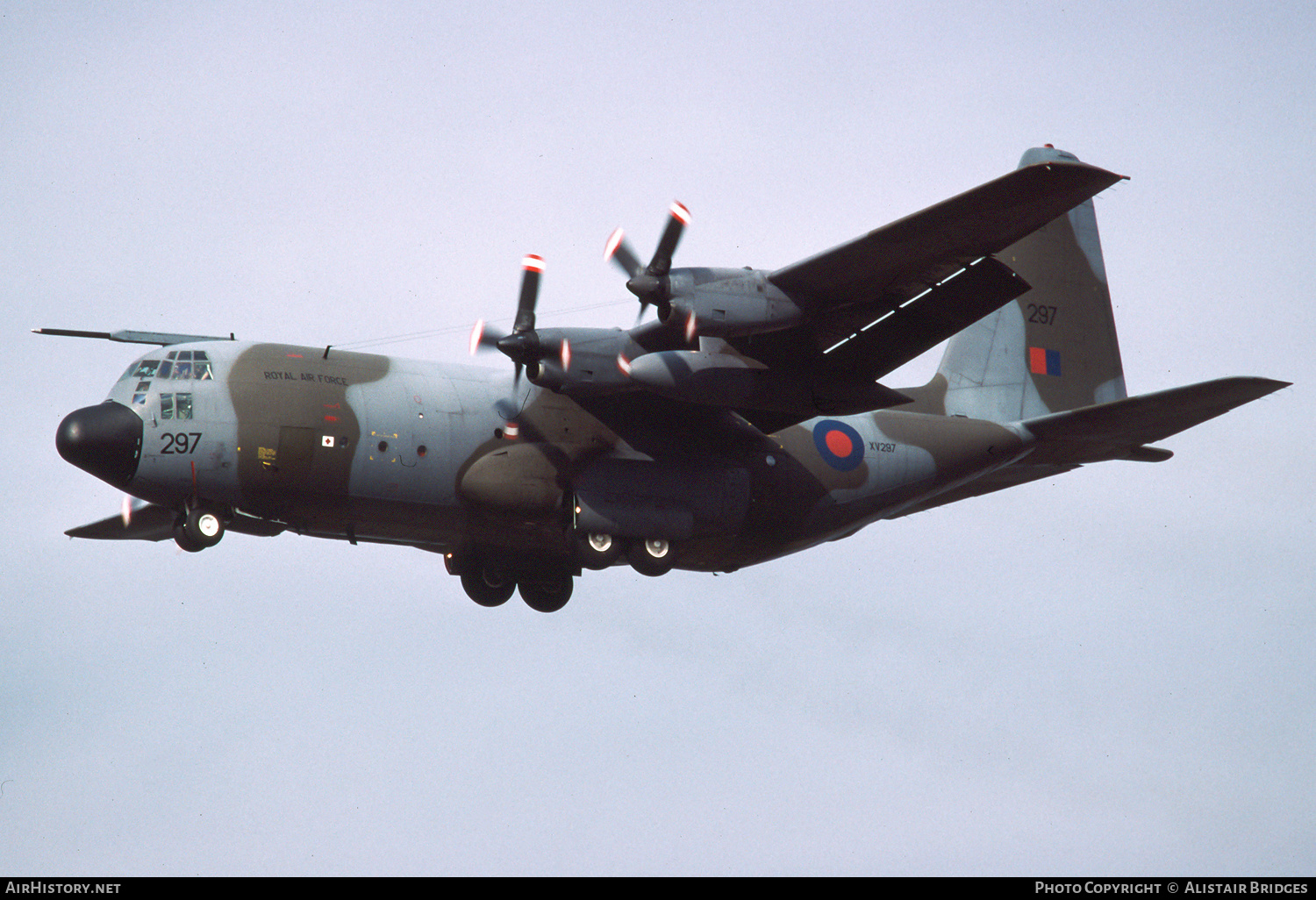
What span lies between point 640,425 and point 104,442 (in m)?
7.39

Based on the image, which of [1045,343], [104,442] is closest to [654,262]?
[104,442]

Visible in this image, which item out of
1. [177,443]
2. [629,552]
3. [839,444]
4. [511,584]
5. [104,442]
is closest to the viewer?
[104,442]

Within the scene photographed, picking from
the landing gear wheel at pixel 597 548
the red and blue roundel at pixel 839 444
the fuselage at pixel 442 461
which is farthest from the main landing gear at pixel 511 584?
the red and blue roundel at pixel 839 444

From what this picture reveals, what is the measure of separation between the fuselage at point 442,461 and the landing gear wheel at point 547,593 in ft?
2.86

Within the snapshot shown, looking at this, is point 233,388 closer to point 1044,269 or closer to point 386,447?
point 386,447

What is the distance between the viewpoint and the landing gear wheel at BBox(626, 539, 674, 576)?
1998 cm

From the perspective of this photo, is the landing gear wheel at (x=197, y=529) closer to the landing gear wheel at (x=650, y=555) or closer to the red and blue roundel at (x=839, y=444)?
the landing gear wheel at (x=650, y=555)

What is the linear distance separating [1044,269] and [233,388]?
50.8 feet

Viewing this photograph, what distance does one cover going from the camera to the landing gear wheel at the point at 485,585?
20953mm

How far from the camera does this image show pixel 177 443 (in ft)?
59.1

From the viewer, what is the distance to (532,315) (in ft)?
64.3

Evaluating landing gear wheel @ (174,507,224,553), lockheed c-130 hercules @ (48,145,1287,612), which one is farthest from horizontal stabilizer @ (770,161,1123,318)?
landing gear wheel @ (174,507,224,553)

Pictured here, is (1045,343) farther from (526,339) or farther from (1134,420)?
(526,339)

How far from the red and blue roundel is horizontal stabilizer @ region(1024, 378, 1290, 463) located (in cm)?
284
